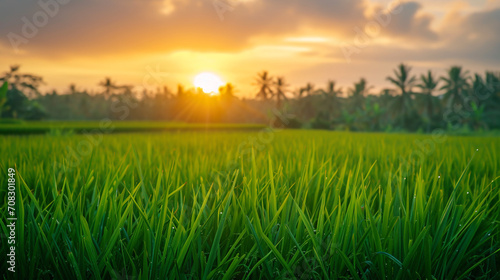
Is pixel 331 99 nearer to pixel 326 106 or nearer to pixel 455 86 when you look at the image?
pixel 326 106

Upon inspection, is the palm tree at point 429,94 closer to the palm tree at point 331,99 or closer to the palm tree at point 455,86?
the palm tree at point 455,86

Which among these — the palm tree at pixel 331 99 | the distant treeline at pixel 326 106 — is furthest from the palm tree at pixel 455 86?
the palm tree at pixel 331 99

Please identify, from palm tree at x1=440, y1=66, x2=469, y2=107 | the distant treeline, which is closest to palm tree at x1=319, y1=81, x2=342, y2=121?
the distant treeline

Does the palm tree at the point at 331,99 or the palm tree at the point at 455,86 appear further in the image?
the palm tree at the point at 331,99

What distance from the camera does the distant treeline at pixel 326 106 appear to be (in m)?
27.2

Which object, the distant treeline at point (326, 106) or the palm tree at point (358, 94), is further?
the palm tree at point (358, 94)

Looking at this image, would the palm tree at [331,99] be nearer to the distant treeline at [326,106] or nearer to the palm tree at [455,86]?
the distant treeline at [326,106]

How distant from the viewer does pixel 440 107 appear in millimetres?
34062

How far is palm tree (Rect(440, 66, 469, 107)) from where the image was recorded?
1236 inches

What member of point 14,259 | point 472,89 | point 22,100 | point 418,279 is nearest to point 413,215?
point 418,279

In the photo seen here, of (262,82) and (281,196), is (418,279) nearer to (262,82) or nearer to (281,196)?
(281,196)

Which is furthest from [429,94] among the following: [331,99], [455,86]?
[331,99]

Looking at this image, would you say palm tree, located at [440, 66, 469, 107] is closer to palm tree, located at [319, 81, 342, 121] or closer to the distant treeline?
the distant treeline

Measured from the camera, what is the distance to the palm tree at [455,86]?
103 feet
